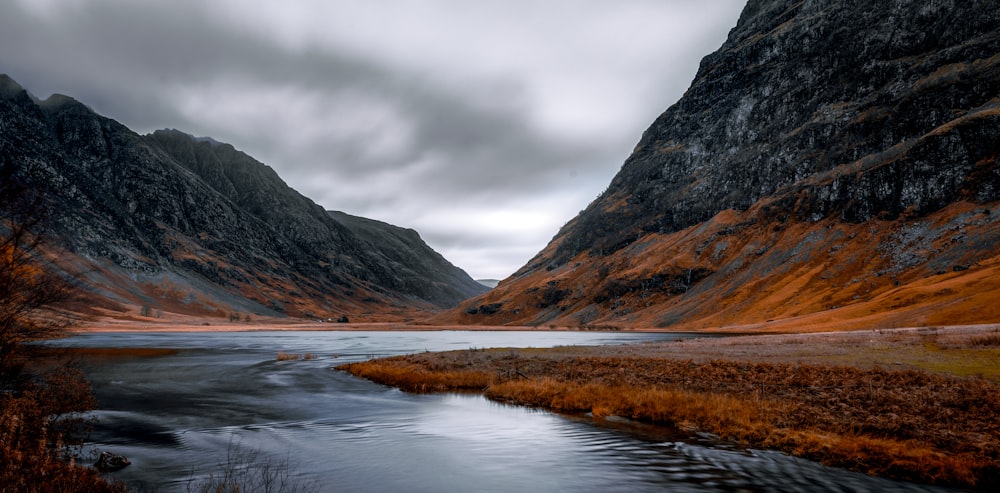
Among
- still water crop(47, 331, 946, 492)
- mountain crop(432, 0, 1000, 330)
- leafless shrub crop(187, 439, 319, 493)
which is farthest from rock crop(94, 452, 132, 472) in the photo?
mountain crop(432, 0, 1000, 330)

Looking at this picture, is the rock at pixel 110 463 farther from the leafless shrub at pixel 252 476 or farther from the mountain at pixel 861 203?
the mountain at pixel 861 203

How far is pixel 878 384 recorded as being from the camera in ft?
77.9

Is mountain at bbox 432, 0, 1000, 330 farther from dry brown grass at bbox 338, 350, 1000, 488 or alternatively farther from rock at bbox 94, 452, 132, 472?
rock at bbox 94, 452, 132, 472

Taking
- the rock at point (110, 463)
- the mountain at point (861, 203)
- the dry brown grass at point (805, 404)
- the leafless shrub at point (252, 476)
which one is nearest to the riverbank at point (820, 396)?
the dry brown grass at point (805, 404)

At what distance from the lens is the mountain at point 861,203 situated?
99.3 meters

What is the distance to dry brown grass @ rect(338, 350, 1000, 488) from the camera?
15.2m

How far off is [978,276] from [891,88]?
→ 11654 cm

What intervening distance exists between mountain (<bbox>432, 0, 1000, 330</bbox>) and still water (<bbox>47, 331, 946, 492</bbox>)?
6874 cm

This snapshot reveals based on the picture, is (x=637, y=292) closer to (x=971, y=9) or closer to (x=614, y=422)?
(x=971, y=9)

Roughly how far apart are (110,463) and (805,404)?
90.1 feet

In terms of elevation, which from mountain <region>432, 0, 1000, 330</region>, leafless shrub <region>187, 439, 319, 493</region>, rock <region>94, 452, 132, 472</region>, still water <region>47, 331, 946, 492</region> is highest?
mountain <region>432, 0, 1000, 330</region>

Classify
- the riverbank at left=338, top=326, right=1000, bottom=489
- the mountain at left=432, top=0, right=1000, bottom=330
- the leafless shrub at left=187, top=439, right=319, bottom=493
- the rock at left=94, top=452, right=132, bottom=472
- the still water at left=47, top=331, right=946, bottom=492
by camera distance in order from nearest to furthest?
the leafless shrub at left=187, top=439, right=319, bottom=493
the still water at left=47, top=331, right=946, bottom=492
the riverbank at left=338, top=326, right=1000, bottom=489
the rock at left=94, top=452, right=132, bottom=472
the mountain at left=432, top=0, right=1000, bottom=330

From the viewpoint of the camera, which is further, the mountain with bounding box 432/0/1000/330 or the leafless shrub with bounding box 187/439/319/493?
the mountain with bounding box 432/0/1000/330

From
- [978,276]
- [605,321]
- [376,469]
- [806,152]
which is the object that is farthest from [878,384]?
[806,152]
